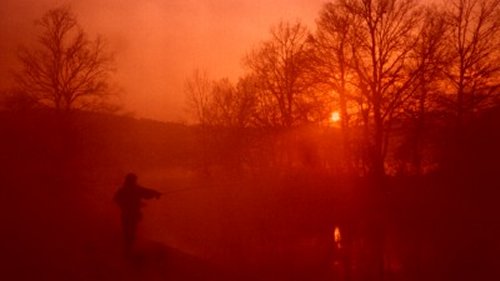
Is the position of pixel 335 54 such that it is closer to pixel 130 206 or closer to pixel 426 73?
pixel 426 73

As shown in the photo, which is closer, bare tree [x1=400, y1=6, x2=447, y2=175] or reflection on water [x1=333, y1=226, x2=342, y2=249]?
reflection on water [x1=333, y1=226, x2=342, y2=249]

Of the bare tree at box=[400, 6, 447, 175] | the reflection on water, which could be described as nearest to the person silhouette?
the reflection on water

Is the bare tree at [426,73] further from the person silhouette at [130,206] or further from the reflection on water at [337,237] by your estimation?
the person silhouette at [130,206]

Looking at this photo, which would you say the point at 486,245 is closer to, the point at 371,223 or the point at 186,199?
the point at 371,223

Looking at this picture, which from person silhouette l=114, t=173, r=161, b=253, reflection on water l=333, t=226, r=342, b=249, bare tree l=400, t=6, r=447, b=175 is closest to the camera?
person silhouette l=114, t=173, r=161, b=253

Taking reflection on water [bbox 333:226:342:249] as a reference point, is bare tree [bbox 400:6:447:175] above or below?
above

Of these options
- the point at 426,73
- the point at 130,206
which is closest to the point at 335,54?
the point at 426,73

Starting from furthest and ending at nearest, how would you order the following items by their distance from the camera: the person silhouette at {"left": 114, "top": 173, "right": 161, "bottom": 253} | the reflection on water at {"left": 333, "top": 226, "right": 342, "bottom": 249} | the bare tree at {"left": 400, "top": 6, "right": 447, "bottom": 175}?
the bare tree at {"left": 400, "top": 6, "right": 447, "bottom": 175}
the reflection on water at {"left": 333, "top": 226, "right": 342, "bottom": 249}
the person silhouette at {"left": 114, "top": 173, "right": 161, "bottom": 253}

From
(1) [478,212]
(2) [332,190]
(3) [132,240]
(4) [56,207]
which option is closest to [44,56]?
(4) [56,207]

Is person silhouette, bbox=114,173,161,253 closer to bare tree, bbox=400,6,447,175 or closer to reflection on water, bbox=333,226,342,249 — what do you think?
reflection on water, bbox=333,226,342,249

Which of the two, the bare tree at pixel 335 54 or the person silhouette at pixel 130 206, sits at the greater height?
the bare tree at pixel 335 54

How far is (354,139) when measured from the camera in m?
33.2

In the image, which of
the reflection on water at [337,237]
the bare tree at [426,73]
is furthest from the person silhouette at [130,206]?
the bare tree at [426,73]

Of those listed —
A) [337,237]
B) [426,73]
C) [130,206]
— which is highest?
[426,73]
